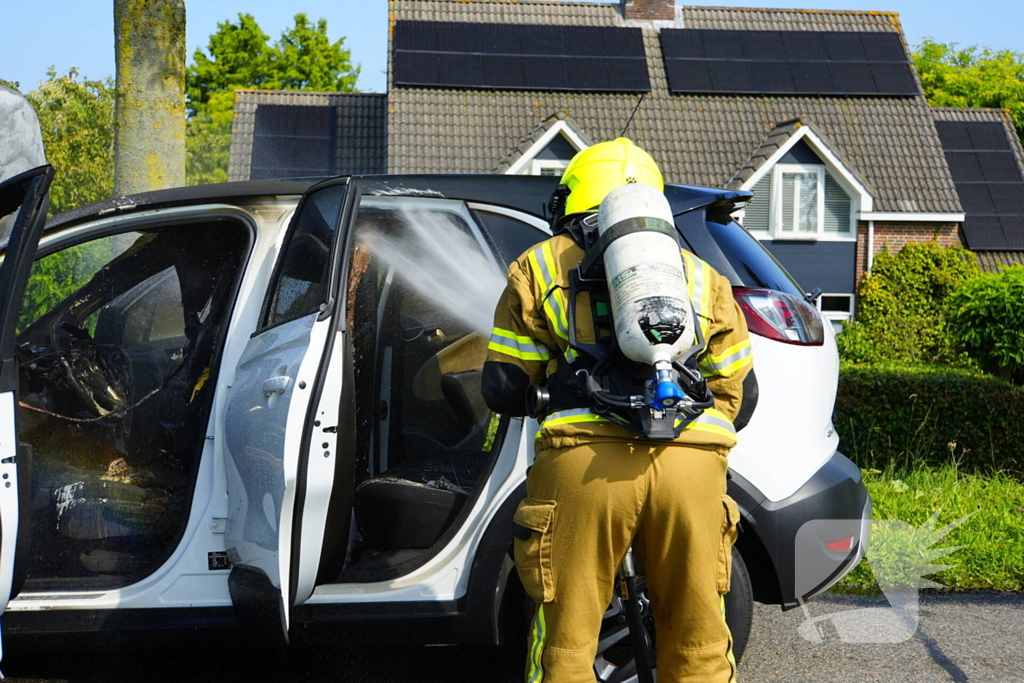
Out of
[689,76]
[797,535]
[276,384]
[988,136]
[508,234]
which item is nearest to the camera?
[276,384]

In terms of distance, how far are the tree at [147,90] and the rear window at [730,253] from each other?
4.02 meters

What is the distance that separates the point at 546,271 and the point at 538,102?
21039mm

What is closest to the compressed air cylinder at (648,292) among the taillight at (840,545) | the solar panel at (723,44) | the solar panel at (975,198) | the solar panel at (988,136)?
the taillight at (840,545)

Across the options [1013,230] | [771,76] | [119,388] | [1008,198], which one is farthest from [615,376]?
[1008,198]

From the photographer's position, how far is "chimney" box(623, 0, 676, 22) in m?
25.4

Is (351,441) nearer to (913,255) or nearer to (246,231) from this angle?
(246,231)

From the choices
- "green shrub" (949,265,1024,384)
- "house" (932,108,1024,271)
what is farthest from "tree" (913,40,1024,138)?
"green shrub" (949,265,1024,384)

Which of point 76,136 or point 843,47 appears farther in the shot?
point 843,47

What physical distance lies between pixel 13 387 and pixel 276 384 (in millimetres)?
725

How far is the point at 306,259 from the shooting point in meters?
3.21

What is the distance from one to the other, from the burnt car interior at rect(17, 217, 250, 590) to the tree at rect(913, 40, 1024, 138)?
133ft

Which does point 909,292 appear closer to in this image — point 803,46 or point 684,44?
point 803,46

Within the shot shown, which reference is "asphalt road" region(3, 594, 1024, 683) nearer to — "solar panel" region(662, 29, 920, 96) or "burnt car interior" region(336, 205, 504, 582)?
"burnt car interior" region(336, 205, 504, 582)

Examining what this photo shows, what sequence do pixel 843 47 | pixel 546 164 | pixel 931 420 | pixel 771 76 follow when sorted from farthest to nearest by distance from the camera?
pixel 843 47, pixel 771 76, pixel 546 164, pixel 931 420
